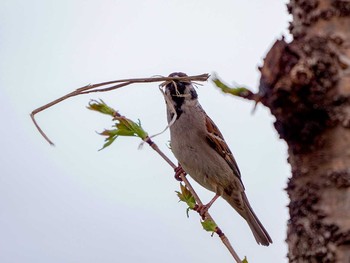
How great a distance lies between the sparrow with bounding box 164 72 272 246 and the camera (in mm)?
5480

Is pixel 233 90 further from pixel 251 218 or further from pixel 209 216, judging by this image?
pixel 251 218

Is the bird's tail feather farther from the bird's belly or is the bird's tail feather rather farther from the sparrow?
the bird's belly

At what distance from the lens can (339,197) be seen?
122 centimetres

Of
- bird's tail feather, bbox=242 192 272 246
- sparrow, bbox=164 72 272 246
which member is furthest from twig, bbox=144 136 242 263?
bird's tail feather, bbox=242 192 272 246

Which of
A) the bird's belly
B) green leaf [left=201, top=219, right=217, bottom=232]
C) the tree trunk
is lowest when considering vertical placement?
the tree trunk

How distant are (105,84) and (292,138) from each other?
26.0 inches

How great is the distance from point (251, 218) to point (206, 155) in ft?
2.51

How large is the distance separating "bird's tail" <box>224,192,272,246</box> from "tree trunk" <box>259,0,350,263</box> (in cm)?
448

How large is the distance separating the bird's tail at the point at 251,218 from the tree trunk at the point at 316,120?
4.48 m

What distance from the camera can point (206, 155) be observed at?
561 cm

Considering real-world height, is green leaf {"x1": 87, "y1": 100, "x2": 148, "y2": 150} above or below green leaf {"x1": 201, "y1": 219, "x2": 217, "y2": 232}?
above

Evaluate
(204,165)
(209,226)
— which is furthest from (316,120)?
(204,165)

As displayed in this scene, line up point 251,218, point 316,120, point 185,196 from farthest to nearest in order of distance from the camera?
1. point 251,218
2. point 185,196
3. point 316,120

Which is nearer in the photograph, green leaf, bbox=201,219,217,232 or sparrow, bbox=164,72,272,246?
green leaf, bbox=201,219,217,232
